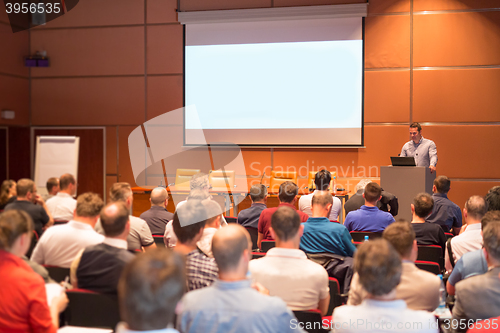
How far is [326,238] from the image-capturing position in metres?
3.00

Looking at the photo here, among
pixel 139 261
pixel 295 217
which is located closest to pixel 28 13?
pixel 295 217

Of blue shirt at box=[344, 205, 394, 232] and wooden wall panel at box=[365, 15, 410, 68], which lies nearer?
blue shirt at box=[344, 205, 394, 232]

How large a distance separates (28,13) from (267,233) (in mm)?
8210

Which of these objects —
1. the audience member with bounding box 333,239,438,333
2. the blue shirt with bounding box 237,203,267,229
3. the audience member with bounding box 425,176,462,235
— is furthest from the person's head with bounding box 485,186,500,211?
the audience member with bounding box 333,239,438,333

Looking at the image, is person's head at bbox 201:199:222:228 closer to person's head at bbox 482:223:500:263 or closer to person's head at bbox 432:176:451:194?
person's head at bbox 482:223:500:263

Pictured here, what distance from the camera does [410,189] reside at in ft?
19.8

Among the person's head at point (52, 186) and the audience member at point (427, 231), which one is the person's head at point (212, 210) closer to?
the audience member at point (427, 231)

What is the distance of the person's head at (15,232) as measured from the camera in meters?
1.82

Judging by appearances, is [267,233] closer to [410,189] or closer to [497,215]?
[497,215]

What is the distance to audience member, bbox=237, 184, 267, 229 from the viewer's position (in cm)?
431

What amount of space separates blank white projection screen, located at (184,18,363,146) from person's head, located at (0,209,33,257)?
6.61 meters

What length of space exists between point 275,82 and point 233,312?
23.3ft

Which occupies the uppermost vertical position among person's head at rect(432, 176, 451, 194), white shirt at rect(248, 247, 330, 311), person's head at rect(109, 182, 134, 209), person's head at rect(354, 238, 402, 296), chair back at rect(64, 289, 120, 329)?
person's head at rect(432, 176, 451, 194)

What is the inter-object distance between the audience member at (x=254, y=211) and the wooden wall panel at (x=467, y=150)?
4550 mm
